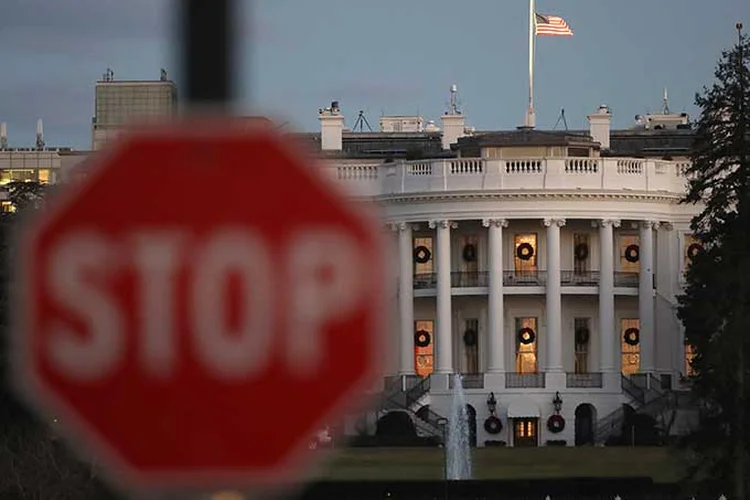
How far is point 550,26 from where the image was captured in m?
120

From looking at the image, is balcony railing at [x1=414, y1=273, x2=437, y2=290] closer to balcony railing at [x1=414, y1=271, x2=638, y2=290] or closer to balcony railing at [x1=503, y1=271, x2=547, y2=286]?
balcony railing at [x1=414, y1=271, x2=638, y2=290]

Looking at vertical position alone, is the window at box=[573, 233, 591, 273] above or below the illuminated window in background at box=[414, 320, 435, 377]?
above

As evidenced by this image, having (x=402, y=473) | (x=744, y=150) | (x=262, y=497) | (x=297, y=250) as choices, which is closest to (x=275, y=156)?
(x=297, y=250)

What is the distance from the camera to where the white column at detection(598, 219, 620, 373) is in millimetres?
111812

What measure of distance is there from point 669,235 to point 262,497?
110331mm

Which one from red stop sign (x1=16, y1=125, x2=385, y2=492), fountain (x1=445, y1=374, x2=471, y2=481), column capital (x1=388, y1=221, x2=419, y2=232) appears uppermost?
column capital (x1=388, y1=221, x2=419, y2=232)

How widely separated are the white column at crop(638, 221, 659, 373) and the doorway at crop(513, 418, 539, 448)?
5.11 m

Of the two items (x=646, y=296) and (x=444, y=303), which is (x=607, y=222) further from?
(x=444, y=303)

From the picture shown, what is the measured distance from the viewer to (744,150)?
86375 mm

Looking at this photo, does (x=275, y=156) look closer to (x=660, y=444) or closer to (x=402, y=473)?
(x=402, y=473)

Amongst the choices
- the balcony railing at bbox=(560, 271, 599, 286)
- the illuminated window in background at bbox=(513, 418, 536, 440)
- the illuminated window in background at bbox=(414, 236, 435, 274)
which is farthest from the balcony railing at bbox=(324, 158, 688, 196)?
the illuminated window in background at bbox=(513, 418, 536, 440)

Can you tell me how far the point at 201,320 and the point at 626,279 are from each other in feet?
359

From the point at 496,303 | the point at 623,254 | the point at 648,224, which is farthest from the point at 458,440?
the point at 623,254

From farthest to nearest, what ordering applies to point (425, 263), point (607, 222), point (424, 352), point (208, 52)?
1. point (425, 263)
2. point (424, 352)
3. point (607, 222)
4. point (208, 52)
